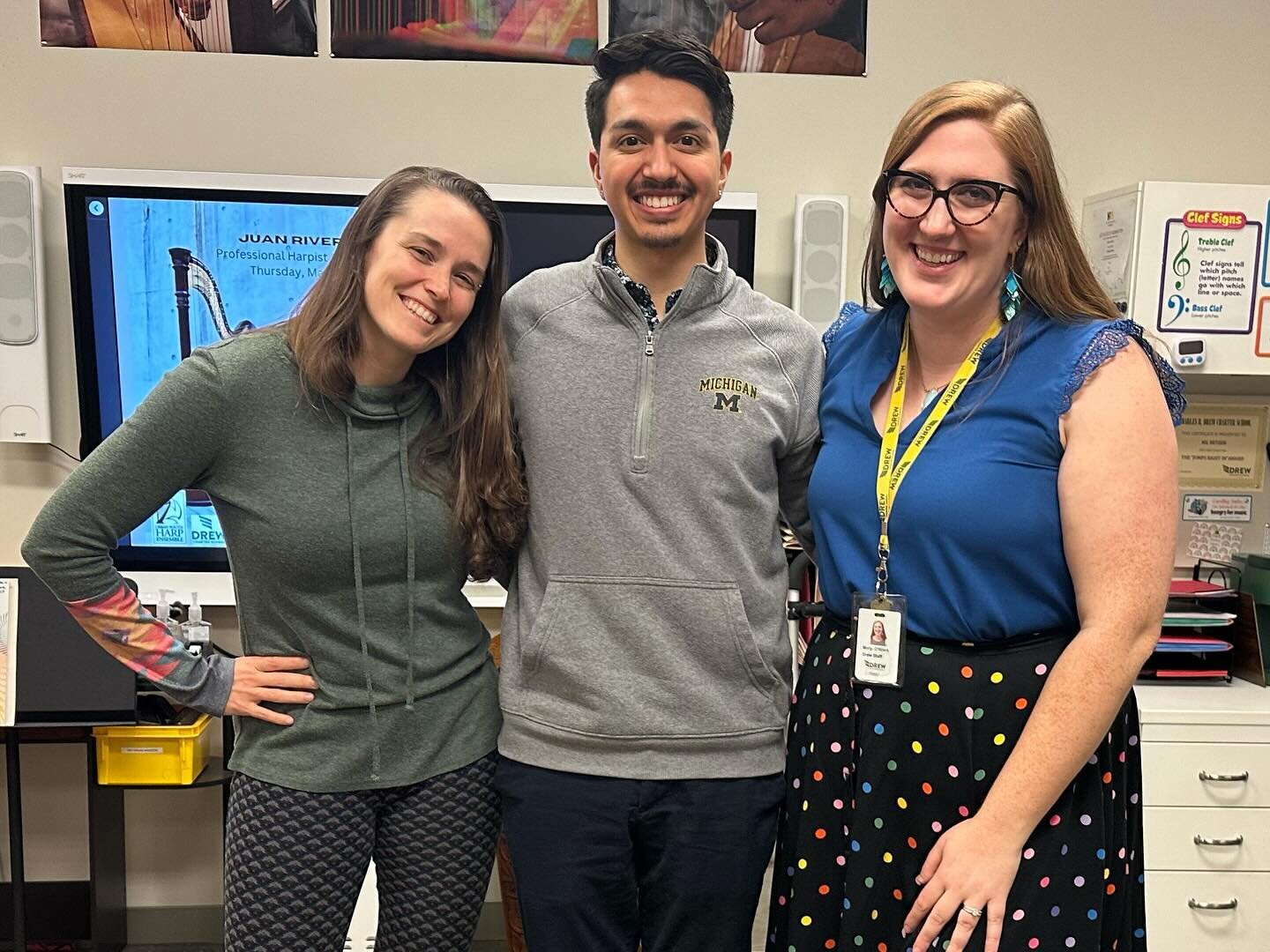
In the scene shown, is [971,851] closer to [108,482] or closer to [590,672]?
[590,672]

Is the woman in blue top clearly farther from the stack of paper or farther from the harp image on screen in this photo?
the harp image on screen

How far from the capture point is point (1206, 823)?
8.78 ft

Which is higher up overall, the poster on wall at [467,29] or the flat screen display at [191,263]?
the poster on wall at [467,29]

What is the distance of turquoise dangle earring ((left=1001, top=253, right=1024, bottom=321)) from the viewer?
1.39 metres

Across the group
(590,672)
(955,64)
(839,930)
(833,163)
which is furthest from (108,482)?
(955,64)

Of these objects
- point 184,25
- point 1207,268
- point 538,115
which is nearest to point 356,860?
point 538,115

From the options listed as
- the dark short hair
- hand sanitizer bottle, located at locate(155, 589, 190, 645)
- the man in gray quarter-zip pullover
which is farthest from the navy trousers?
hand sanitizer bottle, located at locate(155, 589, 190, 645)

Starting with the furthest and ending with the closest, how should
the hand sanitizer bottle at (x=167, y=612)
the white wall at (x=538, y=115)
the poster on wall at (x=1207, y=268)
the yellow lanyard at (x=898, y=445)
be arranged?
the white wall at (x=538, y=115) < the poster on wall at (x=1207, y=268) < the hand sanitizer bottle at (x=167, y=612) < the yellow lanyard at (x=898, y=445)

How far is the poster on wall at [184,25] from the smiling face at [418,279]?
1.79 meters

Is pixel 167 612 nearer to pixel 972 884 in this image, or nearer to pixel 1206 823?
pixel 972 884

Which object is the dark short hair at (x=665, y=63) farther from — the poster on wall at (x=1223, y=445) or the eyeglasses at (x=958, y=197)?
the poster on wall at (x=1223, y=445)

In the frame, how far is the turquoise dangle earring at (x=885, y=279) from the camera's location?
1.54 m

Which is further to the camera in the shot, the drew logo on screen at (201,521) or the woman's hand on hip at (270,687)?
the drew logo on screen at (201,521)

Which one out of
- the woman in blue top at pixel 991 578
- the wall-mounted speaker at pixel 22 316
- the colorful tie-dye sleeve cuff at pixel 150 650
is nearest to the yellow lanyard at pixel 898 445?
the woman in blue top at pixel 991 578
